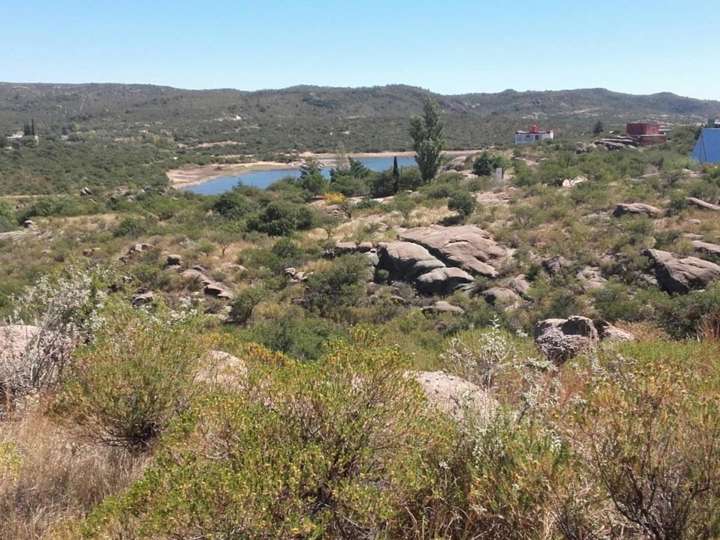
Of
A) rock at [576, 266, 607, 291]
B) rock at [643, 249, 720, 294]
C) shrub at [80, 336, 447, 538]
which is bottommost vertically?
rock at [576, 266, 607, 291]

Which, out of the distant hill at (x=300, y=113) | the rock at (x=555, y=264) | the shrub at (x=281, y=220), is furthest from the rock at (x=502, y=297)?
the distant hill at (x=300, y=113)

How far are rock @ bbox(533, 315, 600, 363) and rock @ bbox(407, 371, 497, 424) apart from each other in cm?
229

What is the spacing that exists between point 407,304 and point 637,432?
13.5 meters

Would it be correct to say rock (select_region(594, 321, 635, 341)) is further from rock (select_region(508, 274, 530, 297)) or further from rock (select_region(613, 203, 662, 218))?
rock (select_region(613, 203, 662, 218))

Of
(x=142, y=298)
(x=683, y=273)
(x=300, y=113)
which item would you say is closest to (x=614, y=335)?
(x=683, y=273)

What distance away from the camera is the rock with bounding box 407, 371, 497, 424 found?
131 inches

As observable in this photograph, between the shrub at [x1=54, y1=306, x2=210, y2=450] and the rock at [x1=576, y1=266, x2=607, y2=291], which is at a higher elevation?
the shrub at [x1=54, y1=306, x2=210, y2=450]

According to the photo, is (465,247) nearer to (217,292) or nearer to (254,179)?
(217,292)

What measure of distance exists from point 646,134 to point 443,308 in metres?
44.8

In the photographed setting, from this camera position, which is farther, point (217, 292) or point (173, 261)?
point (173, 261)

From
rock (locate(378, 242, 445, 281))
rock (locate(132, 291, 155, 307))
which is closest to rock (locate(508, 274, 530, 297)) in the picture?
rock (locate(378, 242, 445, 281))

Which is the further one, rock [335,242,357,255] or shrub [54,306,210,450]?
rock [335,242,357,255]

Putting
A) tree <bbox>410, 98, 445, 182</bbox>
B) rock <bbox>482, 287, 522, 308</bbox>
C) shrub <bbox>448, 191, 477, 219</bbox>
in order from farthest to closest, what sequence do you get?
tree <bbox>410, 98, 445, 182</bbox> → shrub <bbox>448, 191, 477, 219</bbox> → rock <bbox>482, 287, 522, 308</bbox>

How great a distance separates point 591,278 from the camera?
15.6m
